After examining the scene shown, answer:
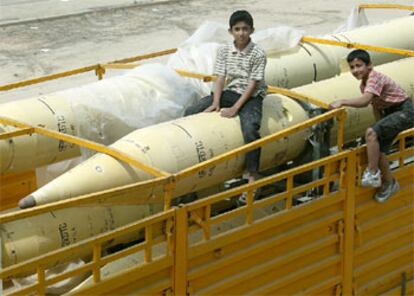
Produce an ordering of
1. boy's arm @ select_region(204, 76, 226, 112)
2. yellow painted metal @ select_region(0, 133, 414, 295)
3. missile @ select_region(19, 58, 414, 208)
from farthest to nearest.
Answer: boy's arm @ select_region(204, 76, 226, 112)
missile @ select_region(19, 58, 414, 208)
yellow painted metal @ select_region(0, 133, 414, 295)

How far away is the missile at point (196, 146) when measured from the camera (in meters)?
5.30

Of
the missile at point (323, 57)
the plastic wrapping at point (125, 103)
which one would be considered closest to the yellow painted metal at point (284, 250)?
the plastic wrapping at point (125, 103)

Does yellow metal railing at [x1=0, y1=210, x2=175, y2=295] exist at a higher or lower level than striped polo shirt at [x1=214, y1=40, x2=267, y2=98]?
lower

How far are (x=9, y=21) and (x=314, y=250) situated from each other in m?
15.6

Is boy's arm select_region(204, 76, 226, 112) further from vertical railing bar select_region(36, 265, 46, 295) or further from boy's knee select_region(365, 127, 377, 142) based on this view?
vertical railing bar select_region(36, 265, 46, 295)

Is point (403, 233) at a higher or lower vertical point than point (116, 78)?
lower

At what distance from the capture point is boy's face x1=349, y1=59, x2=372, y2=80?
249 inches

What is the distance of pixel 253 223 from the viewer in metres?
5.47

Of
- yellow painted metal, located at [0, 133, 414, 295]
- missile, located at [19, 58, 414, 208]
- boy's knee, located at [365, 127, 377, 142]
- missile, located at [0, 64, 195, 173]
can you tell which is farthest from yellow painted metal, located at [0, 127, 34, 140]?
boy's knee, located at [365, 127, 377, 142]

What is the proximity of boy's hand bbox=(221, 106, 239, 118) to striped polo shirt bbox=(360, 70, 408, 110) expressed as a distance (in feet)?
3.35

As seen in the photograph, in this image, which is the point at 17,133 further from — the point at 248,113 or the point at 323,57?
the point at 323,57

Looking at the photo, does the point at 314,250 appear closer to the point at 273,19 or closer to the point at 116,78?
the point at 116,78

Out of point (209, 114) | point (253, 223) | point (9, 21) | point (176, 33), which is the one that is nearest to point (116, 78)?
point (209, 114)

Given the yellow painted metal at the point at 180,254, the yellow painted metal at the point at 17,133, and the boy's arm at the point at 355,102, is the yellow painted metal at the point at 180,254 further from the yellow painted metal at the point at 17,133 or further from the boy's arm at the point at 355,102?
the boy's arm at the point at 355,102
